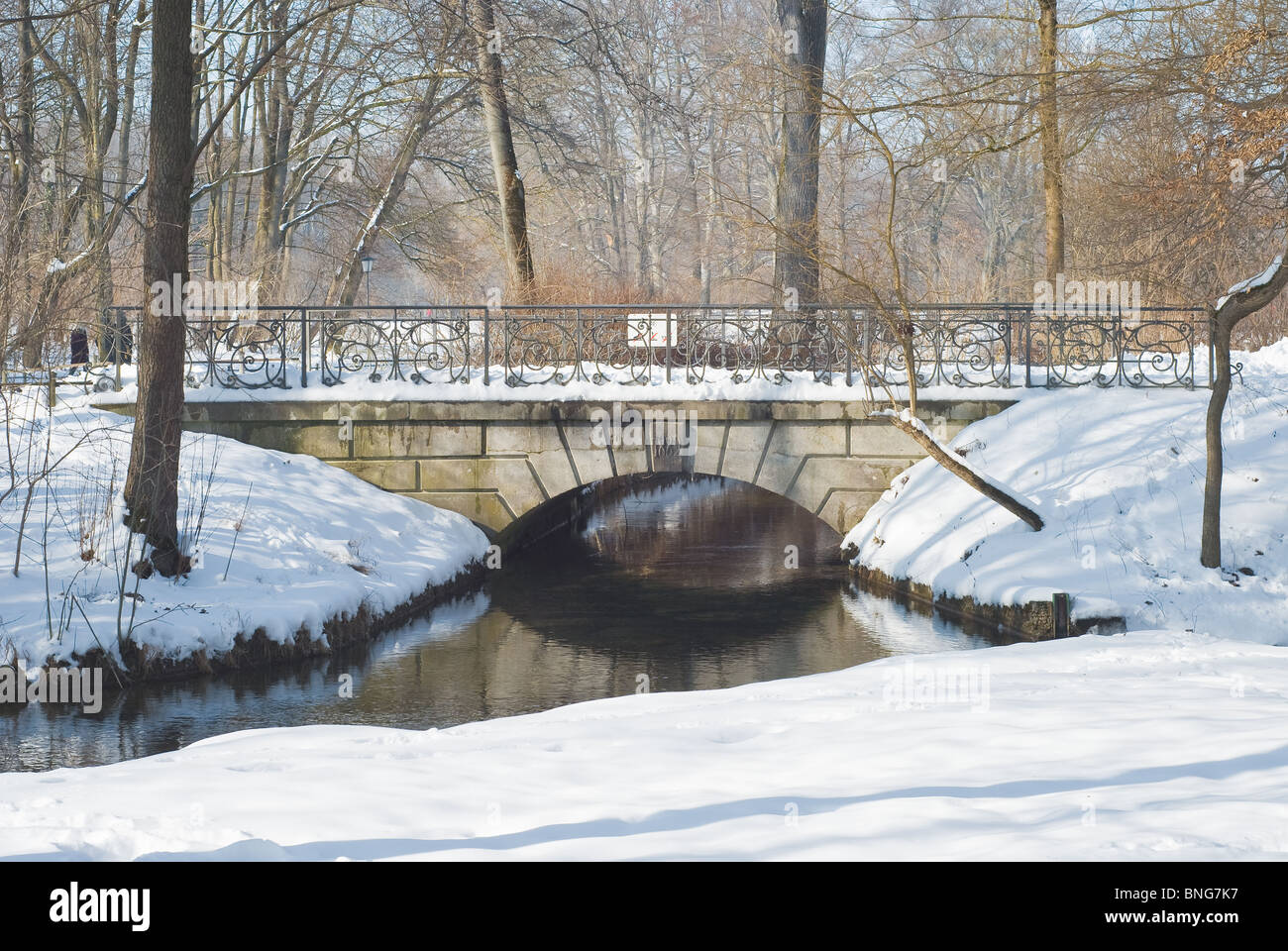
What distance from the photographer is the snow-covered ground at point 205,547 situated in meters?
9.86

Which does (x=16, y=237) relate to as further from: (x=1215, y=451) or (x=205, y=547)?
(x=1215, y=451)

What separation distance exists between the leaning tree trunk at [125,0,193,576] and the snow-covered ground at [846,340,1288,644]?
7429 mm

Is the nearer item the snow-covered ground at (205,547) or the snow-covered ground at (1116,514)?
the snow-covered ground at (205,547)

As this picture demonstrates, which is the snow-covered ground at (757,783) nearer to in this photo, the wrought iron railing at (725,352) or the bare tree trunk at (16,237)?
the bare tree trunk at (16,237)

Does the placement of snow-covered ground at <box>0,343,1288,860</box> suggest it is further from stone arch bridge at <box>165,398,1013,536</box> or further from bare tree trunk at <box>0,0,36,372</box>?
stone arch bridge at <box>165,398,1013,536</box>

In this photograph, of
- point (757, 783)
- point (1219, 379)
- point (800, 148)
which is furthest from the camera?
point (800, 148)

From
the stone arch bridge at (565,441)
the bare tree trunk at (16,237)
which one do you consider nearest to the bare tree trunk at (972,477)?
the stone arch bridge at (565,441)

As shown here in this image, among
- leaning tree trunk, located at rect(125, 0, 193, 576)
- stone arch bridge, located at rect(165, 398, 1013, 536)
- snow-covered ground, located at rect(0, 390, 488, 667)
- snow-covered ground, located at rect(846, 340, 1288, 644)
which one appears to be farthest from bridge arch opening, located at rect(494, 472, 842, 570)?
leaning tree trunk, located at rect(125, 0, 193, 576)

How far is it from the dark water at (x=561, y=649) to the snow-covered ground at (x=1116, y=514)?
0.82 metres

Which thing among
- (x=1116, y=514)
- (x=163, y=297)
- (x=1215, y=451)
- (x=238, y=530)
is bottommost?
(x=238, y=530)

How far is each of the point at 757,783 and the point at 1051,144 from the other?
37.6 feet

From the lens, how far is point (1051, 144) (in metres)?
14.5

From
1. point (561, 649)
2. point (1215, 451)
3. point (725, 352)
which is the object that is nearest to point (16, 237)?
point (561, 649)

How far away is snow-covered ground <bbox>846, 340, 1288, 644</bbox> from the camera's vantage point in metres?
10.8
